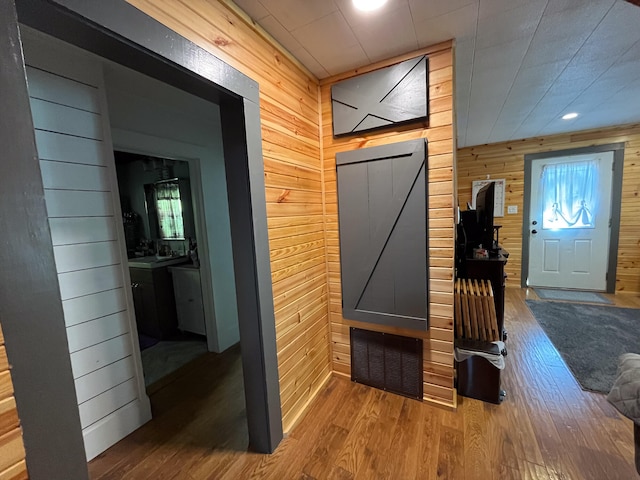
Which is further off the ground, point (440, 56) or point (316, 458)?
point (440, 56)

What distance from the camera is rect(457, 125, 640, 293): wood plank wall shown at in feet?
12.3

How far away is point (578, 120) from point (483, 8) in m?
3.21

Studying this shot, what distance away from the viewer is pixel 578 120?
11.2 feet

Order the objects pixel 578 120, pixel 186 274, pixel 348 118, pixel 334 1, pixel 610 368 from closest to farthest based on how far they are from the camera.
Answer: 1. pixel 334 1
2. pixel 348 118
3. pixel 610 368
4. pixel 186 274
5. pixel 578 120

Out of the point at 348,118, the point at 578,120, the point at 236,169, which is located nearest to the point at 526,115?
the point at 578,120

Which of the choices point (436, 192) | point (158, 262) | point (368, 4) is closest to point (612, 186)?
point (436, 192)

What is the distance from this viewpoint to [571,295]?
395 cm

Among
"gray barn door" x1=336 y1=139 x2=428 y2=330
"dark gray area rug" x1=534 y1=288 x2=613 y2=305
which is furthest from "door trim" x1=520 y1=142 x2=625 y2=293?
"gray barn door" x1=336 y1=139 x2=428 y2=330

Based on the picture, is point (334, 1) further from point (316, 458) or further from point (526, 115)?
point (526, 115)

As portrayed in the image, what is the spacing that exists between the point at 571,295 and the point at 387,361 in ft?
12.3

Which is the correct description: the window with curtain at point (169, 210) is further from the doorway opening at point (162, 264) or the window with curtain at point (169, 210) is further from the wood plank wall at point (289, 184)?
the wood plank wall at point (289, 184)

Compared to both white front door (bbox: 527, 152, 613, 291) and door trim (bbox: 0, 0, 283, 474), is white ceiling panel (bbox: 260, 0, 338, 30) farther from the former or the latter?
white front door (bbox: 527, 152, 613, 291)

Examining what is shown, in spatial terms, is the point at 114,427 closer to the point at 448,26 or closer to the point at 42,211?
the point at 42,211

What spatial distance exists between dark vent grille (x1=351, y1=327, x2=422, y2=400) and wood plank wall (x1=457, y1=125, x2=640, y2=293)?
11.7 feet
